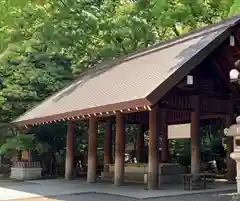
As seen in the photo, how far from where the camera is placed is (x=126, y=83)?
39.8ft

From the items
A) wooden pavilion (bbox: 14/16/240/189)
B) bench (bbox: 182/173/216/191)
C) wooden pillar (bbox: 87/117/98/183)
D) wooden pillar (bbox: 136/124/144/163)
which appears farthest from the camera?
wooden pillar (bbox: 136/124/144/163)

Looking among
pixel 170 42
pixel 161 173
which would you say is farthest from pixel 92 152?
pixel 170 42

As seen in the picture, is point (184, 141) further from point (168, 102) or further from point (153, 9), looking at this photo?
point (168, 102)

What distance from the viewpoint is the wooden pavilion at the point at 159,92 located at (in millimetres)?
10453

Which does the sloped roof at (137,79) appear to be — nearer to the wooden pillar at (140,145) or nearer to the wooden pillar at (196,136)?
the wooden pillar at (196,136)

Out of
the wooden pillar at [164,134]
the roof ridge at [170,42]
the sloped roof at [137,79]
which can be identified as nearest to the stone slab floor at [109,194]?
the sloped roof at [137,79]

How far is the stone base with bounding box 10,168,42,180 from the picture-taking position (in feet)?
55.5

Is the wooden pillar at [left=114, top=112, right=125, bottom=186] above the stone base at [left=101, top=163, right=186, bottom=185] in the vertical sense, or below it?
above

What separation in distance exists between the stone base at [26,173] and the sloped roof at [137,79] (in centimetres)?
238

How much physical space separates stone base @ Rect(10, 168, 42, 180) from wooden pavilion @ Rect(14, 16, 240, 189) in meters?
2.10

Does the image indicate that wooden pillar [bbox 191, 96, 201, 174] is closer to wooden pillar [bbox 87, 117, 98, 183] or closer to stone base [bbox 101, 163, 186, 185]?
stone base [bbox 101, 163, 186, 185]

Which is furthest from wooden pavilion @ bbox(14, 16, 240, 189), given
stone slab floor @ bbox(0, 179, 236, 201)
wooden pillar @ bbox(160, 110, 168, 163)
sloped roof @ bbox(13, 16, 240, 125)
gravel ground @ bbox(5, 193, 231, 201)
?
gravel ground @ bbox(5, 193, 231, 201)

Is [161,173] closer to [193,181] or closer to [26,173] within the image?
[193,181]

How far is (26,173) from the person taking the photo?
17031mm
